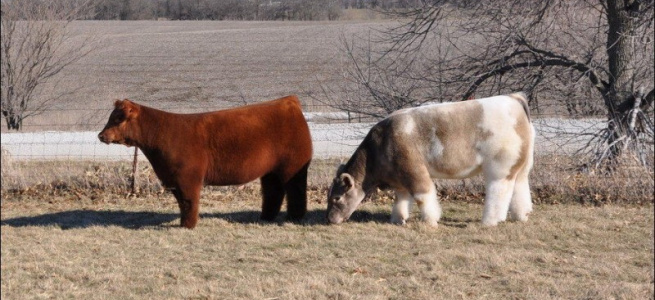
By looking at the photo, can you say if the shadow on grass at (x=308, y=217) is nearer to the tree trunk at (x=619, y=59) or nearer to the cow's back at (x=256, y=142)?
the cow's back at (x=256, y=142)

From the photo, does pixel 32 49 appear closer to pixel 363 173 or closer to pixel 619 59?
pixel 363 173

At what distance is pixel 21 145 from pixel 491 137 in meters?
9.46

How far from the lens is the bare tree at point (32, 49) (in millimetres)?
15805

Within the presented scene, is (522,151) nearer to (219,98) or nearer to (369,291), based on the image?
(369,291)

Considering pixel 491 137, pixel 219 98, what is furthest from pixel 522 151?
pixel 219 98

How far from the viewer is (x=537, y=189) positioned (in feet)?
40.7

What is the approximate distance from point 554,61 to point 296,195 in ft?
19.6

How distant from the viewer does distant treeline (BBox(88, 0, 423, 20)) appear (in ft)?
39.1

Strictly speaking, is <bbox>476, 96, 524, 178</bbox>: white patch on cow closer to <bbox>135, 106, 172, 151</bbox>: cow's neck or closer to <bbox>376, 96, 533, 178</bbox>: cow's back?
<bbox>376, 96, 533, 178</bbox>: cow's back

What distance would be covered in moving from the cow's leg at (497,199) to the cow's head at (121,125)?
4699 millimetres

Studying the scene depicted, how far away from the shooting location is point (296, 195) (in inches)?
437

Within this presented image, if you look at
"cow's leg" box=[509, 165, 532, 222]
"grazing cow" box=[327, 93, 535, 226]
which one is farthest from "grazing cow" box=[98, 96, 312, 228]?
"cow's leg" box=[509, 165, 532, 222]

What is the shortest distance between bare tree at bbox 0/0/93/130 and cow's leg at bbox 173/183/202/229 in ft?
16.1

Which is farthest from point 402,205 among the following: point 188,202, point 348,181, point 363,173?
point 188,202
